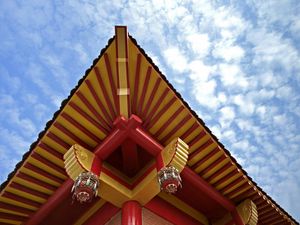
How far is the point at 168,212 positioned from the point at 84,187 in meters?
1.64

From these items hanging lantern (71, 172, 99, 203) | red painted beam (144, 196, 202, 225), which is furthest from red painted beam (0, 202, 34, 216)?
red painted beam (144, 196, 202, 225)

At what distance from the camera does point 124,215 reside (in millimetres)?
3875

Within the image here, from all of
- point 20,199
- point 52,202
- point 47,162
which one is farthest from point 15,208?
point 47,162

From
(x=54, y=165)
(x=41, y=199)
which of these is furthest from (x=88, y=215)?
(x=54, y=165)

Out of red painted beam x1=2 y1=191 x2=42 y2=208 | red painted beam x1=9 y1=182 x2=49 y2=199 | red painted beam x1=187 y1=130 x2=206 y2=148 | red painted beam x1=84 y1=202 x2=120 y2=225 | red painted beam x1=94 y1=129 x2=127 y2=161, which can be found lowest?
red painted beam x1=84 y1=202 x2=120 y2=225

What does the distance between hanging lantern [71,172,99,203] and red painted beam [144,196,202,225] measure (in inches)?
40.6

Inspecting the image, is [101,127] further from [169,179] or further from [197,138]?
[197,138]

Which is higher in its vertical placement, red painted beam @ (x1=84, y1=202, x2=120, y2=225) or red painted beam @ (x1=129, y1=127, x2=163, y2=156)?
red painted beam @ (x1=129, y1=127, x2=163, y2=156)

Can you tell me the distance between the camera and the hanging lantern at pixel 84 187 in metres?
3.43

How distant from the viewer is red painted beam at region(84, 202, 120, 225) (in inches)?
168

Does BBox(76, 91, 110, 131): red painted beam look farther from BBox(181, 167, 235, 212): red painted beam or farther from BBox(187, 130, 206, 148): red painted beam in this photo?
BBox(181, 167, 235, 212): red painted beam

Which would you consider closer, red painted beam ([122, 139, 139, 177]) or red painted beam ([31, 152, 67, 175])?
red painted beam ([31, 152, 67, 175])

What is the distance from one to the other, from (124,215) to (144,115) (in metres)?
1.24

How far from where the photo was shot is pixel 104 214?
172 inches
